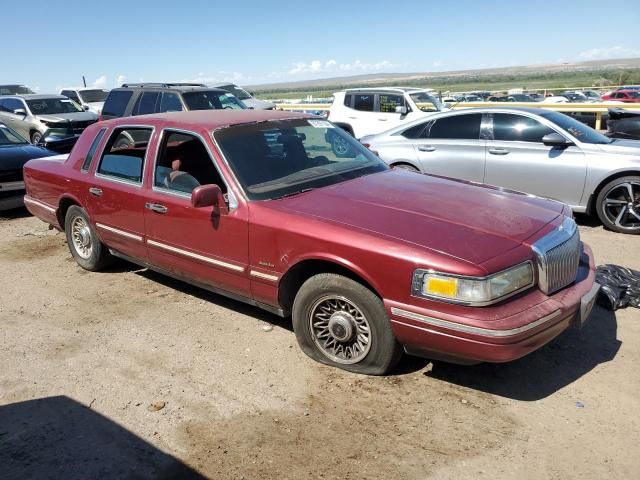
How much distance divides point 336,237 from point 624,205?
4.72m

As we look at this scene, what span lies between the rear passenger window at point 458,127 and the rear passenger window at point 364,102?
588cm

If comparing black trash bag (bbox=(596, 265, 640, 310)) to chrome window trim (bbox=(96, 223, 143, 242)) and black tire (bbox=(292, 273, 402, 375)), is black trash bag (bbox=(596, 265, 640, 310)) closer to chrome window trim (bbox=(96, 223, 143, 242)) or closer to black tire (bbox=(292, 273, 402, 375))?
black tire (bbox=(292, 273, 402, 375))

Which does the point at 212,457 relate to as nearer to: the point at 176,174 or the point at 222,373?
the point at 222,373

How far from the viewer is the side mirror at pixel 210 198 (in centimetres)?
384

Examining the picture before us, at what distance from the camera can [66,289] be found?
546 cm

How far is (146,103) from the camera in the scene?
1144cm

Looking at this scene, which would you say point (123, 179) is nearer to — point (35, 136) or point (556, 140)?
point (556, 140)

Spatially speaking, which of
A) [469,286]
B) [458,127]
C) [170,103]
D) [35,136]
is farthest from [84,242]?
[35,136]

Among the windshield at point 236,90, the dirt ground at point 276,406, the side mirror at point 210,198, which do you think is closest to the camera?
the dirt ground at point 276,406

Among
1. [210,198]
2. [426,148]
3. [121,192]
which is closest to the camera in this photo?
[210,198]

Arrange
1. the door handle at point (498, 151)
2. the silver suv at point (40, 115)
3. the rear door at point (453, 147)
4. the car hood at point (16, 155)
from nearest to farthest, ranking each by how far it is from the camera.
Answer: the door handle at point (498, 151)
the rear door at point (453, 147)
the car hood at point (16, 155)
the silver suv at point (40, 115)

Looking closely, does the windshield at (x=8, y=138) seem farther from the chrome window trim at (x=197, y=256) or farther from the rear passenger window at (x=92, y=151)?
the chrome window trim at (x=197, y=256)

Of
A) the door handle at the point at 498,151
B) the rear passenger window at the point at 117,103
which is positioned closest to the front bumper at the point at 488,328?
the door handle at the point at 498,151

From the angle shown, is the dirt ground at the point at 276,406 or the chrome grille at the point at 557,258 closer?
the dirt ground at the point at 276,406
